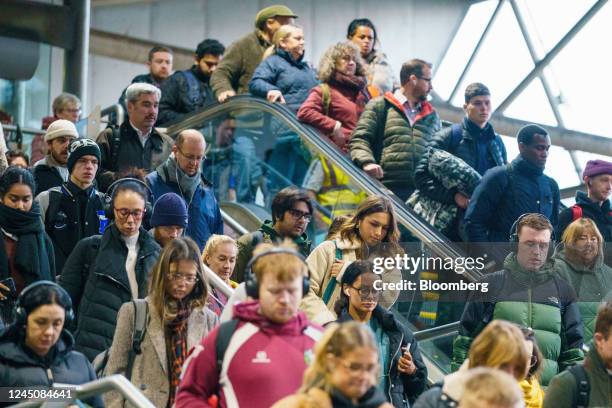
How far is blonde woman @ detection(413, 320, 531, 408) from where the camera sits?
5793 mm

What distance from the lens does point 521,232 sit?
8320 millimetres

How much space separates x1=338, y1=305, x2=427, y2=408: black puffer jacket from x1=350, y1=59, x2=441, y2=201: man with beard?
2573 mm

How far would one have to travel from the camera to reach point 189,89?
12375 millimetres

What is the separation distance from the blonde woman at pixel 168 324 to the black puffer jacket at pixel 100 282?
24.3 inches

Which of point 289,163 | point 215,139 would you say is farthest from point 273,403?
point 215,139

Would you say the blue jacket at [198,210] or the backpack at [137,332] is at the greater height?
the blue jacket at [198,210]

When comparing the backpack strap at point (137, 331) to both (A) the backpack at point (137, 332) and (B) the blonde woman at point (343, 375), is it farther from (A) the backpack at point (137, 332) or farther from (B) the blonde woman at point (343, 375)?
(B) the blonde woman at point (343, 375)

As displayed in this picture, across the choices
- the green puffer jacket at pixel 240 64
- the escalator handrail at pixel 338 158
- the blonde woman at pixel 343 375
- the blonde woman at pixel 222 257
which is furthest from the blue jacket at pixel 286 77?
the blonde woman at pixel 343 375

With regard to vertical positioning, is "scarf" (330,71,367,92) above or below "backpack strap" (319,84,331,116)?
above

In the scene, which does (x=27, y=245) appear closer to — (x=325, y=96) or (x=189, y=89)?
(x=325, y=96)

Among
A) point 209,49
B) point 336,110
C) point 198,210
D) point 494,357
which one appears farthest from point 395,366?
point 209,49

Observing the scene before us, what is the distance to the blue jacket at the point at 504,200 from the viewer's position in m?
9.28

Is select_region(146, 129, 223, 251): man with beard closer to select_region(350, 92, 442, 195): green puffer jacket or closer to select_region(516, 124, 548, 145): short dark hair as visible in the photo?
select_region(350, 92, 442, 195): green puffer jacket

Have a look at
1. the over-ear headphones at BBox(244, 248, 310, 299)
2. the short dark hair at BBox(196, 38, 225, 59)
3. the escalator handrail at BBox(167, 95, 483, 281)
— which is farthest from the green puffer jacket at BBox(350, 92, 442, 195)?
the over-ear headphones at BBox(244, 248, 310, 299)
